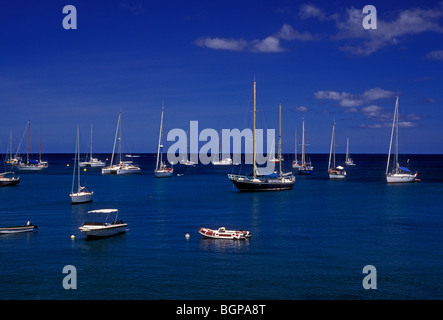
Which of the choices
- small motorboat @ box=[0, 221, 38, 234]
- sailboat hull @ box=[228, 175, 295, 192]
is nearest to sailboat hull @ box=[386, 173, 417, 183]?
sailboat hull @ box=[228, 175, 295, 192]

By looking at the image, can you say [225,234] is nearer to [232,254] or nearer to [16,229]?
[232,254]

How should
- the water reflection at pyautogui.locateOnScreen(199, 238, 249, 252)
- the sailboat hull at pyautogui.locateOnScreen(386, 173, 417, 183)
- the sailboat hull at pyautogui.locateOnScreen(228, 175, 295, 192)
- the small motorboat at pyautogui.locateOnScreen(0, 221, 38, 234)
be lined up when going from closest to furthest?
the water reflection at pyautogui.locateOnScreen(199, 238, 249, 252) → the small motorboat at pyautogui.locateOnScreen(0, 221, 38, 234) → the sailboat hull at pyautogui.locateOnScreen(228, 175, 295, 192) → the sailboat hull at pyautogui.locateOnScreen(386, 173, 417, 183)

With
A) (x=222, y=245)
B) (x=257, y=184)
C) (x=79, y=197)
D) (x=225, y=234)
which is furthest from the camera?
(x=257, y=184)

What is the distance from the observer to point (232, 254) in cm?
4156

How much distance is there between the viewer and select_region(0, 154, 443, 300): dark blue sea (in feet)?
105

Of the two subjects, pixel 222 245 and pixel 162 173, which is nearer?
pixel 222 245

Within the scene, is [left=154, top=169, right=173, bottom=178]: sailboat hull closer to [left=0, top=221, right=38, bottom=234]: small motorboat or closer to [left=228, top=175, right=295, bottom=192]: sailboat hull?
[left=228, top=175, right=295, bottom=192]: sailboat hull

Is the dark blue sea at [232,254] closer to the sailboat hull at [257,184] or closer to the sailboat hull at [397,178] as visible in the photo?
the sailboat hull at [257,184]

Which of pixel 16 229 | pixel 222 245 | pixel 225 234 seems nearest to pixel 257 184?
pixel 225 234

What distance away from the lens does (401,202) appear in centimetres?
8262

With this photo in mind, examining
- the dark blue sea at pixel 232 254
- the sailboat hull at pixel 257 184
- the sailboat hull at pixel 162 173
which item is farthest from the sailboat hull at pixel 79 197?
the sailboat hull at pixel 162 173

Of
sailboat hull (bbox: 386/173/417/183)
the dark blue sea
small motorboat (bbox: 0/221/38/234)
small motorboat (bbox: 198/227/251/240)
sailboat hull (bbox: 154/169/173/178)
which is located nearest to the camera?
the dark blue sea
